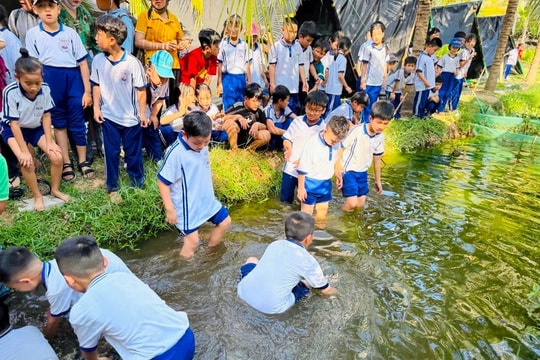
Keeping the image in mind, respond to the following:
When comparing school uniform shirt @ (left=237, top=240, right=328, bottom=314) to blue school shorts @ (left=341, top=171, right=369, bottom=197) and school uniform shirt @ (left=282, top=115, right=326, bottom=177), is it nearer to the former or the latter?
school uniform shirt @ (left=282, top=115, right=326, bottom=177)

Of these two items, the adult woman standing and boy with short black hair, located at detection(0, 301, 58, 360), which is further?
the adult woman standing

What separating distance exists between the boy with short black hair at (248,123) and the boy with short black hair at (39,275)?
3.33m

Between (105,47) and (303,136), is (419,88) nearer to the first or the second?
(303,136)

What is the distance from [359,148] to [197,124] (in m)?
2.29

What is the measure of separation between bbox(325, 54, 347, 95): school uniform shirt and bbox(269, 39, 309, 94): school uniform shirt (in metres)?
1.12

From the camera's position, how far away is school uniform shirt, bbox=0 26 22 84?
4.30 meters

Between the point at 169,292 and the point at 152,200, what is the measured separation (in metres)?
1.34

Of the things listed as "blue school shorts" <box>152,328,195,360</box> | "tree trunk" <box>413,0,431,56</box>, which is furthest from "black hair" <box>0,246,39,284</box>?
"tree trunk" <box>413,0,431,56</box>

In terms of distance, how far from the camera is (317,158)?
438 cm

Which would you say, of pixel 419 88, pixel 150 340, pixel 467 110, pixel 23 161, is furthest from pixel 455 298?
pixel 467 110

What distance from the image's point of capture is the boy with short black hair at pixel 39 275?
2383mm

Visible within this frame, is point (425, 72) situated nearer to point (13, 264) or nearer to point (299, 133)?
point (299, 133)

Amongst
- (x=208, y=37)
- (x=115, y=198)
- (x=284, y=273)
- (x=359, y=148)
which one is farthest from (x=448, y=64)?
(x=284, y=273)

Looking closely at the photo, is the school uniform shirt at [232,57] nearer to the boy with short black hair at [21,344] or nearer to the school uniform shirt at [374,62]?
the school uniform shirt at [374,62]
